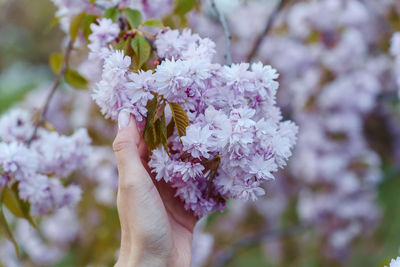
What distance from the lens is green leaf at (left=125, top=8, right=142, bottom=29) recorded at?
133cm

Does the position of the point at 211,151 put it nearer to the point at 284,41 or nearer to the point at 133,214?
the point at 133,214

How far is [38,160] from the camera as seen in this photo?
1519 mm

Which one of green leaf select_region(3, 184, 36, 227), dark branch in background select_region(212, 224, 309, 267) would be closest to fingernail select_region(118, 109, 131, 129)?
green leaf select_region(3, 184, 36, 227)

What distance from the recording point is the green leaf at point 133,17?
4.37ft

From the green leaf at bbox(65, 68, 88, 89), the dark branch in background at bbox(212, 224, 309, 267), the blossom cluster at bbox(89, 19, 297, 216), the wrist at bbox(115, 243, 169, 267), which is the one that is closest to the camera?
the blossom cluster at bbox(89, 19, 297, 216)


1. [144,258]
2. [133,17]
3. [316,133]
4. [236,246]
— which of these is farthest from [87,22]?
[236,246]

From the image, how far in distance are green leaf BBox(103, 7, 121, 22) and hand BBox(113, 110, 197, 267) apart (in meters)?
0.49

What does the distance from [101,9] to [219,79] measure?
2.51 feet

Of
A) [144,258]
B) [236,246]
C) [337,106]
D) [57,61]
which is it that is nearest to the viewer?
[144,258]

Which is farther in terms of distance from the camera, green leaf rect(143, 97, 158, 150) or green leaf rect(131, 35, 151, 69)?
green leaf rect(131, 35, 151, 69)

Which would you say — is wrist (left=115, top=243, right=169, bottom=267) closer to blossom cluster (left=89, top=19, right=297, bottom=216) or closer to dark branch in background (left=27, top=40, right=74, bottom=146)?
blossom cluster (left=89, top=19, right=297, bottom=216)

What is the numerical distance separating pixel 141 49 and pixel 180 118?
0.95 ft

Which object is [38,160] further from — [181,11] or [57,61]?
[181,11]

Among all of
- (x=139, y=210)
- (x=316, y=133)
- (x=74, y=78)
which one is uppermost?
(x=139, y=210)
